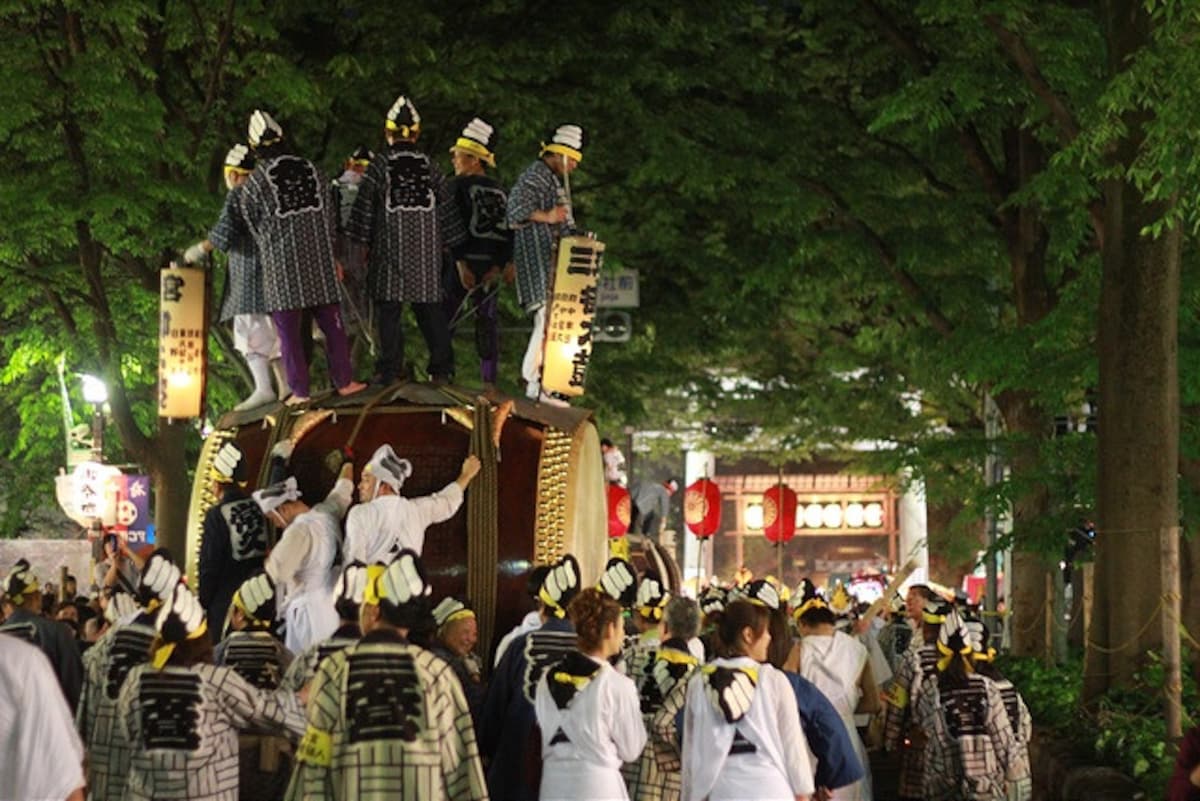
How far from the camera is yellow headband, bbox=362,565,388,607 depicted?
817cm

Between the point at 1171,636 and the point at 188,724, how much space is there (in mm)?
8203

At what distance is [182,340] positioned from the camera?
14289mm

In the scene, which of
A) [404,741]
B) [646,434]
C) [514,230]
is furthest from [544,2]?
[646,434]

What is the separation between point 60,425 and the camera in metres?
33.2

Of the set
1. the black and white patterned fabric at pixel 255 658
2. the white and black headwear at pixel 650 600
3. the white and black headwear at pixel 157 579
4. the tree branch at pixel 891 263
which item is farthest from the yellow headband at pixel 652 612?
the tree branch at pixel 891 263

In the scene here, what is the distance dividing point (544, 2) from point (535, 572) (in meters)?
13.3

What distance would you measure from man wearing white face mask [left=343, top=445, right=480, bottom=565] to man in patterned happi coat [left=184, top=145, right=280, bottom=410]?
2197mm

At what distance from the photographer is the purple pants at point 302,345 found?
13.4 m

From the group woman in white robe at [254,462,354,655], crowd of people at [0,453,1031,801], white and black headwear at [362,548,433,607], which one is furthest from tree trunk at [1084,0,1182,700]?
white and black headwear at [362,548,433,607]

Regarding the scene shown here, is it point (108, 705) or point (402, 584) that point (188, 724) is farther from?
point (402, 584)

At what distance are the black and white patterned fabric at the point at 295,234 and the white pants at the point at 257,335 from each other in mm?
908

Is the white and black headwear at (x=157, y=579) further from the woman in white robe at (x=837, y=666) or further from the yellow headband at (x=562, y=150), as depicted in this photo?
the yellow headband at (x=562, y=150)

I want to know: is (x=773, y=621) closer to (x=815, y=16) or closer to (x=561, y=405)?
(x=561, y=405)

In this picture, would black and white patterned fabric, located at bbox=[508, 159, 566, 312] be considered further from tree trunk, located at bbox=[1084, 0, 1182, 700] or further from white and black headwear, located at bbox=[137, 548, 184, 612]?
tree trunk, located at bbox=[1084, 0, 1182, 700]
